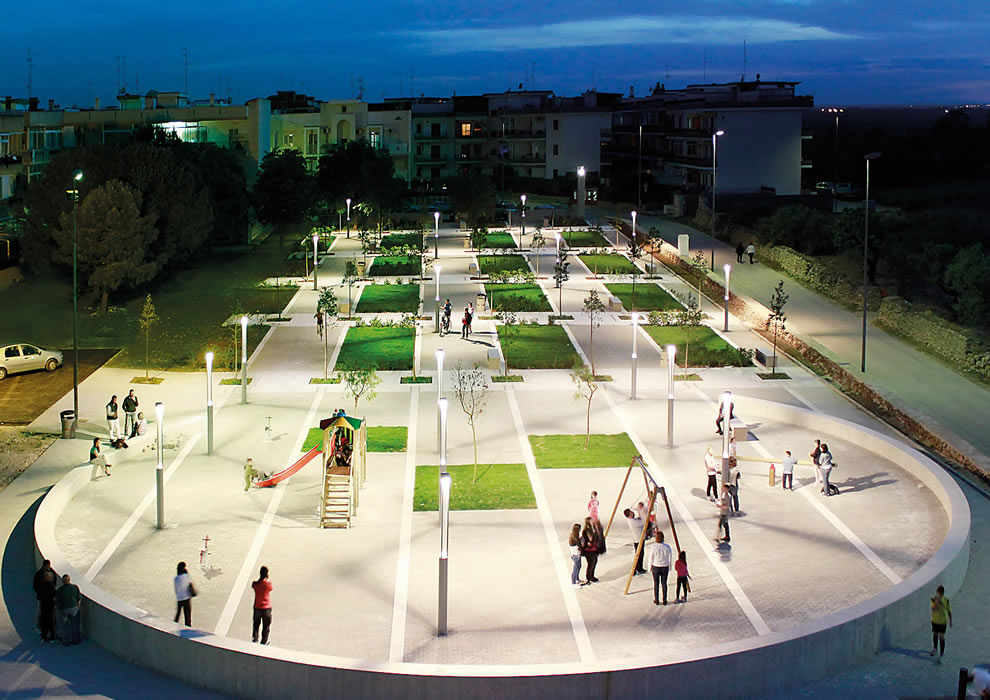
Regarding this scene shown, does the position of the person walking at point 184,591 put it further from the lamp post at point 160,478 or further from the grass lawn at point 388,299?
the grass lawn at point 388,299

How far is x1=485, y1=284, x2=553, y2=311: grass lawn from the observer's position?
167ft

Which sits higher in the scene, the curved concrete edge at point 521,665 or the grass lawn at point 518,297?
the grass lawn at point 518,297

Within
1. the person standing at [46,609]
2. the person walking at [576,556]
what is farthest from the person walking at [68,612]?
the person walking at [576,556]

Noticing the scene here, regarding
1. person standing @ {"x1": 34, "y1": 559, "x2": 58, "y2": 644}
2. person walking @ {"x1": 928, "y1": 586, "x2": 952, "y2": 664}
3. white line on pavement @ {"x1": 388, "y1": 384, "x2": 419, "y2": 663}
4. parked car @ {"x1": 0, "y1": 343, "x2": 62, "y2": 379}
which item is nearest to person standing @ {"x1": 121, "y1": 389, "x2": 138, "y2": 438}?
white line on pavement @ {"x1": 388, "y1": 384, "x2": 419, "y2": 663}

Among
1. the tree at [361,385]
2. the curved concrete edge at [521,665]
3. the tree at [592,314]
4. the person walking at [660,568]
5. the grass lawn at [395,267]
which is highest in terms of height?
the grass lawn at [395,267]

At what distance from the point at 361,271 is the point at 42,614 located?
137ft

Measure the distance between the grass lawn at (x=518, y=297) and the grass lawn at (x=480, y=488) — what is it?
22400mm

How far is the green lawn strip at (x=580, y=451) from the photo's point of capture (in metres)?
28.8

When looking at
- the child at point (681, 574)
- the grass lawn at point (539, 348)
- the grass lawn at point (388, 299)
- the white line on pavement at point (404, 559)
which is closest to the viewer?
the white line on pavement at point (404, 559)

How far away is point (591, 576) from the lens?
21750mm

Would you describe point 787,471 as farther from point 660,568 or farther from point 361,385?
point 361,385

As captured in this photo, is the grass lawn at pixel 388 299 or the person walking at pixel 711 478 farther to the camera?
the grass lawn at pixel 388 299

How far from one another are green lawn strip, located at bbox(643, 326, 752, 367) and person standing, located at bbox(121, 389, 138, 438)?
17628mm

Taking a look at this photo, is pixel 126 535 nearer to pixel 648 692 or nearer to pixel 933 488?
pixel 648 692
